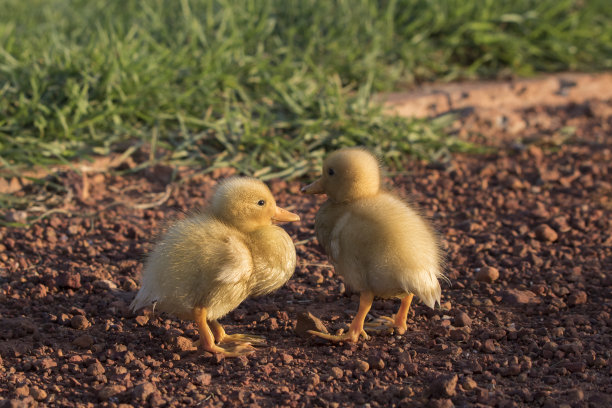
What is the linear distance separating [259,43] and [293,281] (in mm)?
3213

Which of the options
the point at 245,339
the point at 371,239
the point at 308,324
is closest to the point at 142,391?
the point at 245,339

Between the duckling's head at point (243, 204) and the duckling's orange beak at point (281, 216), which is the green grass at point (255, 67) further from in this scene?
the duckling's head at point (243, 204)

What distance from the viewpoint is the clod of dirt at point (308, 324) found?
12.8 ft

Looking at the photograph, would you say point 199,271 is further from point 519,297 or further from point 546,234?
point 546,234

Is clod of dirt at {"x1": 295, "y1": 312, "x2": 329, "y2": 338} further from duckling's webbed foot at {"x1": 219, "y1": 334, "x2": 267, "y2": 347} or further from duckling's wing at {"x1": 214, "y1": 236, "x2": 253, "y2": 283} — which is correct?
duckling's wing at {"x1": 214, "y1": 236, "x2": 253, "y2": 283}

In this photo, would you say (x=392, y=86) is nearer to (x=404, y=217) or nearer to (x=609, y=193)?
(x=609, y=193)

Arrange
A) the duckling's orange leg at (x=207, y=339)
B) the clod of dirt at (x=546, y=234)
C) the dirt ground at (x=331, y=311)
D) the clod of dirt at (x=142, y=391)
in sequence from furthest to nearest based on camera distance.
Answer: the clod of dirt at (x=546, y=234), the duckling's orange leg at (x=207, y=339), the dirt ground at (x=331, y=311), the clod of dirt at (x=142, y=391)

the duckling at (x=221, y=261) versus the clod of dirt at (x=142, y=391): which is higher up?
the duckling at (x=221, y=261)

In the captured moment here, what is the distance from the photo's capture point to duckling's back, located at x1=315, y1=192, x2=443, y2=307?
3689mm

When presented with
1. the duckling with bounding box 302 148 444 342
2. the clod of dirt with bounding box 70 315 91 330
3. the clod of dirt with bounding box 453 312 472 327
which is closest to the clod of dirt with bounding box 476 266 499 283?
the clod of dirt with bounding box 453 312 472 327

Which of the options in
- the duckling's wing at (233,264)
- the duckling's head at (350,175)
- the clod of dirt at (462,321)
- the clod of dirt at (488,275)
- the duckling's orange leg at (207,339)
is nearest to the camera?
the duckling's wing at (233,264)

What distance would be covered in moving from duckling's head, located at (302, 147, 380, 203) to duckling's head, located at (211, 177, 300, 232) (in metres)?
0.37

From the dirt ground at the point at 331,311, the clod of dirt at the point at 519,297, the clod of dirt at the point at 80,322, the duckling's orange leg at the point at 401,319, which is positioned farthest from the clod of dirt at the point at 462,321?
the clod of dirt at the point at 80,322

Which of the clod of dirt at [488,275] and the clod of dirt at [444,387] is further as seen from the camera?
the clod of dirt at [488,275]
